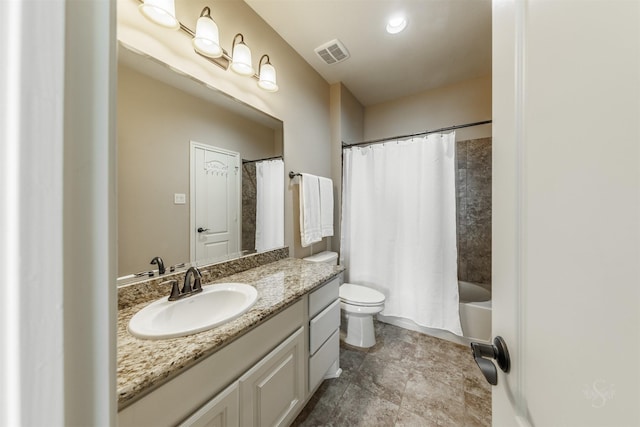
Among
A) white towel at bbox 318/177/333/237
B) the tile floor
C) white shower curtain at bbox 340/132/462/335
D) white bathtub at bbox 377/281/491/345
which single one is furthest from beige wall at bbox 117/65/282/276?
→ white bathtub at bbox 377/281/491/345

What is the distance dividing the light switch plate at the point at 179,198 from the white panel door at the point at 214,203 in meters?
0.04

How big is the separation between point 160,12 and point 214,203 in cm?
92

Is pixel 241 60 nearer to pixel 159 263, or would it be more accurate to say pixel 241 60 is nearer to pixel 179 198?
pixel 179 198

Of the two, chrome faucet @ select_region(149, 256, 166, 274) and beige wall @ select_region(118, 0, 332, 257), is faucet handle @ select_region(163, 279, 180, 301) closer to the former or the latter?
chrome faucet @ select_region(149, 256, 166, 274)

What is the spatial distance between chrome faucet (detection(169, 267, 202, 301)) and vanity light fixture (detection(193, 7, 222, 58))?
1143 mm

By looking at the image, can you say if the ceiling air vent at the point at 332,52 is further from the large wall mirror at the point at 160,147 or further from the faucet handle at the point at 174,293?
the faucet handle at the point at 174,293

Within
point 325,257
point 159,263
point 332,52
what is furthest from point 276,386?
point 332,52

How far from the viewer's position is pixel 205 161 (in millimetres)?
1309

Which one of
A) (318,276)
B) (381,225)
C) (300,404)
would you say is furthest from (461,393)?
(381,225)

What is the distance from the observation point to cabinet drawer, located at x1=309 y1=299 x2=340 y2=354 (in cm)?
127

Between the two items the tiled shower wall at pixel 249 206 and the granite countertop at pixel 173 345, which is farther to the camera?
the tiled shower wall at pixel 249 206

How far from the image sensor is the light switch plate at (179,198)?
3.88 feet

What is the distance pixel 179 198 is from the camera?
3.94ft

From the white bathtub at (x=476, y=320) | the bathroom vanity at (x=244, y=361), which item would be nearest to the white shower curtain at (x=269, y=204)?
the bathroom vanity at (x=244, y=361)
